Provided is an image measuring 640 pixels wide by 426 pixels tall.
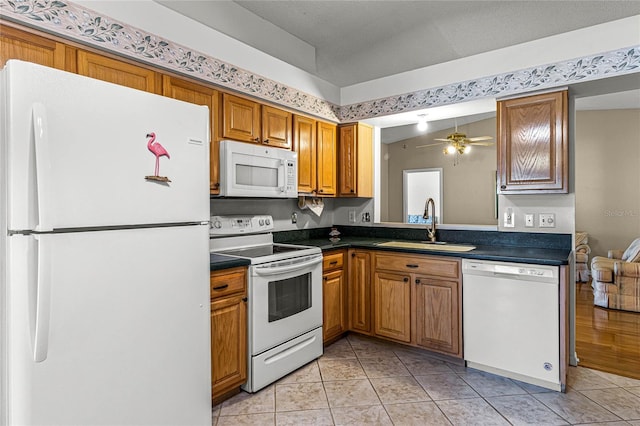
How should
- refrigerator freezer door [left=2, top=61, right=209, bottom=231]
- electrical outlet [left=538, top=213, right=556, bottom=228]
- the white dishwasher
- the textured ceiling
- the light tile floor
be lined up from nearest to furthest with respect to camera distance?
refrigerator freezer door [left=2, top=61, right=209, bottom=231] < the light tile floor < the white dishwasher < the textured ceiling < electrical outlet [left=538, top=213, right=556, bottom=228]

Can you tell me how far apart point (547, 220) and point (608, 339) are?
4.71 ft

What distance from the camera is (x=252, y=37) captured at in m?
2.95

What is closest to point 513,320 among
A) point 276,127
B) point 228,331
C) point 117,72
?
point 228,331

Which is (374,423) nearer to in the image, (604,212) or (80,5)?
(80,5)

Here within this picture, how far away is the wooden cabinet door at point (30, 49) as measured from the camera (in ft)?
5.54

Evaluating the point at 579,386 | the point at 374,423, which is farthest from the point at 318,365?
the point at 579,386

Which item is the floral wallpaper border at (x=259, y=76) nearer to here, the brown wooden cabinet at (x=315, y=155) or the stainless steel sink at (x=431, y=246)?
the brown wooden cabinet at (x=315, y=155)

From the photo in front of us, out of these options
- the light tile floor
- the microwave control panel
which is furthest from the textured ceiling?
the light tile floor

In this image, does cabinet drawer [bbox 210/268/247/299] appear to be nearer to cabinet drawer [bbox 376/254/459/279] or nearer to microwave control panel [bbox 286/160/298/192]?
microwave control panel [bbox 286/160/298/192]

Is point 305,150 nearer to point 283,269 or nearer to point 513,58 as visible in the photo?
point 283,269

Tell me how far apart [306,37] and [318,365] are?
271 cm

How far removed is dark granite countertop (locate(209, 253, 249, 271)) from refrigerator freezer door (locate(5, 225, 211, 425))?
0.27 metres

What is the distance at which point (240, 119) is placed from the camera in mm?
2793

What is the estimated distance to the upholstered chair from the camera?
13.9 ft
